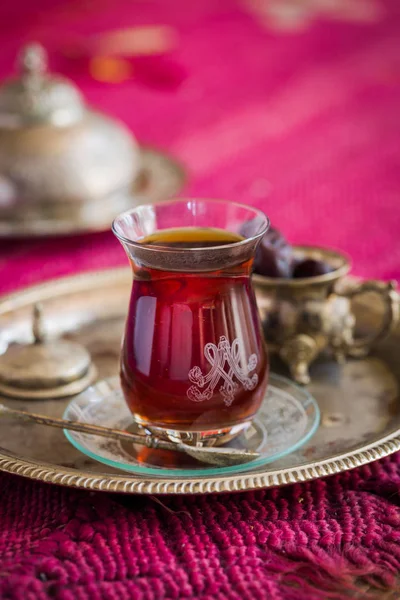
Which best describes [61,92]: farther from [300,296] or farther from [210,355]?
[210,355]

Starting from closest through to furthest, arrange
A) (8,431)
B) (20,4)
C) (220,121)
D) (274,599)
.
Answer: (274,599)
(8,431)
(220,121)
(20,4)

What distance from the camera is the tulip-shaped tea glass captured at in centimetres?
50

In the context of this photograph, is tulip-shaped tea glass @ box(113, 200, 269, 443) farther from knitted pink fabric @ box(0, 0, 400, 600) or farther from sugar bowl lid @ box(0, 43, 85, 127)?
sugar bowl lid @ box(0, 43, 85, 127)

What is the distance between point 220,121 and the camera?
136 cm

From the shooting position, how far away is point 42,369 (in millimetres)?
622

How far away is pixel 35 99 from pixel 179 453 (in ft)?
2.00

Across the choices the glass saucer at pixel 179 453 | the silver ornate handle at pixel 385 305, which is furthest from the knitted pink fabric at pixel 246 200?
the silver ornate handle at pixel 385 305

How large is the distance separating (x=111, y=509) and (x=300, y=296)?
0.23 metres

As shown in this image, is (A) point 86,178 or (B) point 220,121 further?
(B) point 220,121

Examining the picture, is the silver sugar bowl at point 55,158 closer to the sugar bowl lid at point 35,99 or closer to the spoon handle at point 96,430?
the sugar bowl lid at point 35,99

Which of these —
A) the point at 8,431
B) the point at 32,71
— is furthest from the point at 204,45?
the point at 8,431

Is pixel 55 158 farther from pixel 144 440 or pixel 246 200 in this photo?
pixel 144 440

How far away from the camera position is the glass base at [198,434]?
51 centimetres

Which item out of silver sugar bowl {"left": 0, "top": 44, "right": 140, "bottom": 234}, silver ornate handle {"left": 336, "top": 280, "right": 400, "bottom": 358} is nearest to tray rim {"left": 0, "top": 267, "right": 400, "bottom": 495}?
silver ornate handle {"left": 336, "top": 280, "right": 400, "bottom": 358}
